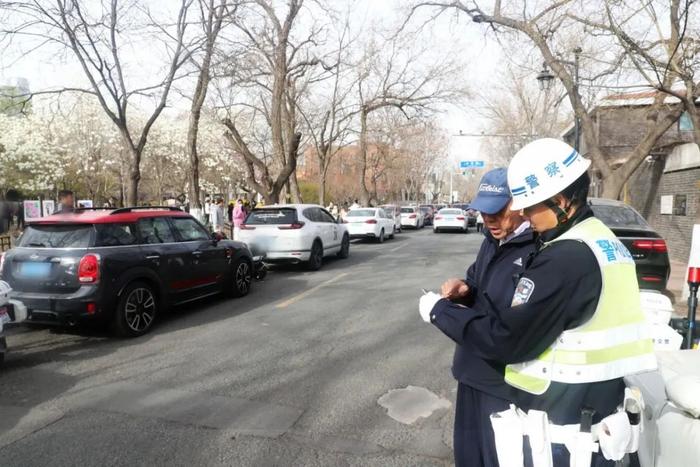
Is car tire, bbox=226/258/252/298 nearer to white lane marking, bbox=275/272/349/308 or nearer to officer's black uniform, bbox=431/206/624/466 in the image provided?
white lane marking, bbox=275/272/349/308

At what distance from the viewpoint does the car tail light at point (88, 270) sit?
5785 millimetres

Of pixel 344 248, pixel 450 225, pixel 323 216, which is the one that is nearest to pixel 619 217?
pixel 323 216

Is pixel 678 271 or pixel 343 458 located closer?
pixel 343 458

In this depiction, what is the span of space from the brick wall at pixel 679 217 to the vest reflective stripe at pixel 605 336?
Answer: 13.5 m

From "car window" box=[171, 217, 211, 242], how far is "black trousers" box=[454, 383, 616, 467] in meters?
6.21

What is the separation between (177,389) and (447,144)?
53640mm

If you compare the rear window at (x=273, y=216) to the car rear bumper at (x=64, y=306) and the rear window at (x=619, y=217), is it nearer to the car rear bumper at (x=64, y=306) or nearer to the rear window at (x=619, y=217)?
the car rear bumper at (x=64, y=306)

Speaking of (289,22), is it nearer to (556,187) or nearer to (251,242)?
(251,242)

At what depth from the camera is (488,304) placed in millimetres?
1935

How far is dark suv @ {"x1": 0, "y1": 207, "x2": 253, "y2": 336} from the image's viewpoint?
580 centimetres

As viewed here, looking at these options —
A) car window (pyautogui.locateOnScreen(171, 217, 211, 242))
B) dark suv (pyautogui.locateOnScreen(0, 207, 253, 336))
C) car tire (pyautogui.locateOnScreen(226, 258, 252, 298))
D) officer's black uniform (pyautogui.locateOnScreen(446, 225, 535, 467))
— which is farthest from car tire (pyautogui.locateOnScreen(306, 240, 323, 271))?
officer's black uniform (pyautogui.locateOnScreen(446, 225, 535, 467))

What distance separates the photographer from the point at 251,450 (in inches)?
133

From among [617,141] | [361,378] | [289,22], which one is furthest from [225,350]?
[617,141]

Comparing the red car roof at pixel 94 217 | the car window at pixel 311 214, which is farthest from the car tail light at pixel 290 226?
the red car roof at pixel 94 217
